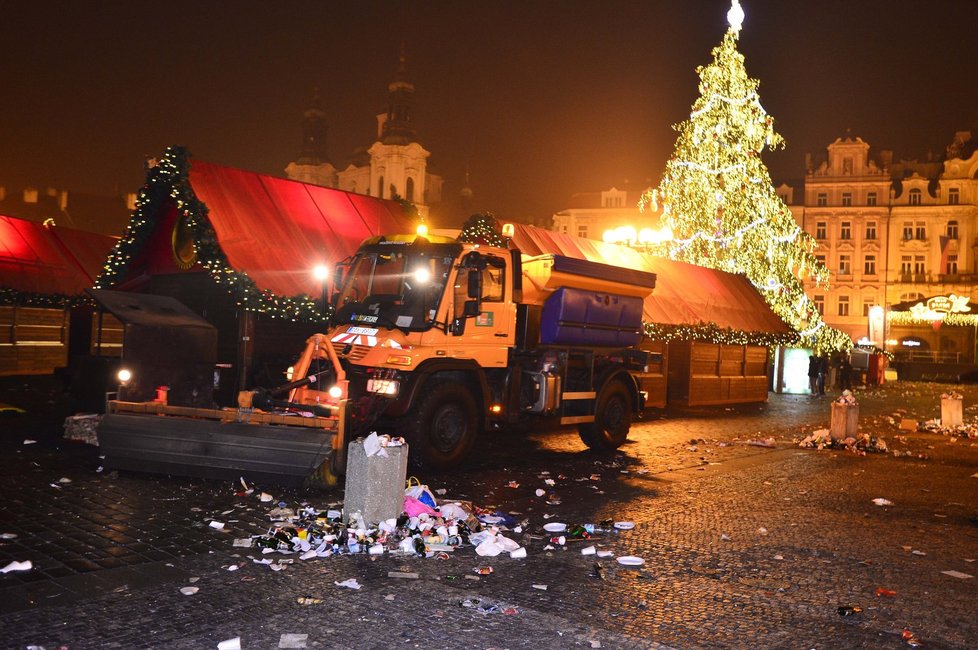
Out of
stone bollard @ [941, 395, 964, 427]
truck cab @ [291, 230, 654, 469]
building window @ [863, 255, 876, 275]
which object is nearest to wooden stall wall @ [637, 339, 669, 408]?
stone bollard @ [941, 395, 964, 427]

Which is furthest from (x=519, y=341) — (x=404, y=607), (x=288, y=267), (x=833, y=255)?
(x=833, y=255)

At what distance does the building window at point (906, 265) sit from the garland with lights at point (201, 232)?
2826 inches

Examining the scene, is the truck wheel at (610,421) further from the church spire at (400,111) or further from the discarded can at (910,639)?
the church spire at (400,111)

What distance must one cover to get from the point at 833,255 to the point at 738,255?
50.6 metres

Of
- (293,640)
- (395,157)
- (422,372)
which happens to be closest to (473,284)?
(422,372)

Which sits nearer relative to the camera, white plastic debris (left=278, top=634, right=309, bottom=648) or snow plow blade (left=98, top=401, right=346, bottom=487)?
white plastic debris (left=278, top=634, right=309, bottom=648)

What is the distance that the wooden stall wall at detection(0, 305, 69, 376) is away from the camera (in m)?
22.6

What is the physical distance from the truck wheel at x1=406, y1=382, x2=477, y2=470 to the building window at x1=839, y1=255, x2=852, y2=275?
72.3 metres

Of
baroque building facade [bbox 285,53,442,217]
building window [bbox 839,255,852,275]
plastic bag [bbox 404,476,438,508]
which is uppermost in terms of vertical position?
baroque building facade [bbox 285,53,442,217]

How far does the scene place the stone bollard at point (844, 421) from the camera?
52.0ft

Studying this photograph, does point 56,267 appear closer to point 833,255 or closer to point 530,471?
point 530,471

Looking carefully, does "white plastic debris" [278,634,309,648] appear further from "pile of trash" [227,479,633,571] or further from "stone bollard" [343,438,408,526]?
"stone bollard" [343,438,408,526]

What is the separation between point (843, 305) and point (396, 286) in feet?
239

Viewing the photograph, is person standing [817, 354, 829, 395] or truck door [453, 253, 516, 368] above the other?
truck door [453, 253, 516, 368]
